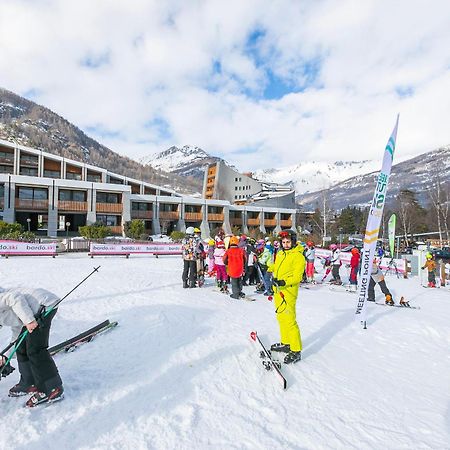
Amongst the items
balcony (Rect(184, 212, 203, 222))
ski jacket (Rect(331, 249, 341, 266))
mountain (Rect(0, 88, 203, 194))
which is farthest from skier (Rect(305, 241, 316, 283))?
mountain (Rect(0, 88, 203, 194))

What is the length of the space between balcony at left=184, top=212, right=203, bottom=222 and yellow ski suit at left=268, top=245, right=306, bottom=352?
39.4 meters

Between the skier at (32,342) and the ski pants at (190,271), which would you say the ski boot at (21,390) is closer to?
the skier at (32,342)

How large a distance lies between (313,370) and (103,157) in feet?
657

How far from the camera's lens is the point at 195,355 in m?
4.48

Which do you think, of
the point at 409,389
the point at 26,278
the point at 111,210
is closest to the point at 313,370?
the point at 409,389

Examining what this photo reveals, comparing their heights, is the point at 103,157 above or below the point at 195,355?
above

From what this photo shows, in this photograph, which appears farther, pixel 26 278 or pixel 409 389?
pixel 26 278

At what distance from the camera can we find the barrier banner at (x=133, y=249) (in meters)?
19.5

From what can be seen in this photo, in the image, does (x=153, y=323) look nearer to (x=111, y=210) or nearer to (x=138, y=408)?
(x=138, y=408)

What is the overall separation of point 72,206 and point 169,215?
42.2ft

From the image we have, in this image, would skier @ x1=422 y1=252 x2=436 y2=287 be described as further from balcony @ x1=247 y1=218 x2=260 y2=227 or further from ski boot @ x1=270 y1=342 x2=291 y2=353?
balcony @ x1=247 y1=218 x2=260 y2=227

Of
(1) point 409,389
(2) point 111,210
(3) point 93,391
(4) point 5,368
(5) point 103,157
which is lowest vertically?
(1) point 409,389

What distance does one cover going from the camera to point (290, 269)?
4.25 metres

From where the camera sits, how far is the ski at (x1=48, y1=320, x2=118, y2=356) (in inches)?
165
